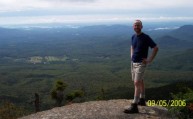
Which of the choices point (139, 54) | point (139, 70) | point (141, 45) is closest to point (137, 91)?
point (139, 70)

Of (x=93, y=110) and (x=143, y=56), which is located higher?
(x=143, y=56)

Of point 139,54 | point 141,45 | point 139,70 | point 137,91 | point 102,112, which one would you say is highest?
point 141,45

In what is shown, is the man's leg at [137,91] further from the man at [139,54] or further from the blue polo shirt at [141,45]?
the blue polo shirt at [141,45]

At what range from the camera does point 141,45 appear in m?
12.6

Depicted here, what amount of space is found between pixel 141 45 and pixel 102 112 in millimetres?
3240

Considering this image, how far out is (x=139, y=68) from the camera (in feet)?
41.6

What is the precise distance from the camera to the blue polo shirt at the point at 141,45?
12.5 metres

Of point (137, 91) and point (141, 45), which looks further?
point (137, 91)

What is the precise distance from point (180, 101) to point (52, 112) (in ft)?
18.3

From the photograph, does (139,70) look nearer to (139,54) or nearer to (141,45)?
(139,54)

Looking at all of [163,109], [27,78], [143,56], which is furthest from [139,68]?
[27,78]

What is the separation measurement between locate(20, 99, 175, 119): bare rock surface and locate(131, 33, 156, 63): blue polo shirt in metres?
2.10

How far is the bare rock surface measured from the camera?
13.0 metres

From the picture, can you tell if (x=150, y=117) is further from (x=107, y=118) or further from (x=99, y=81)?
(x=99, y=81)
